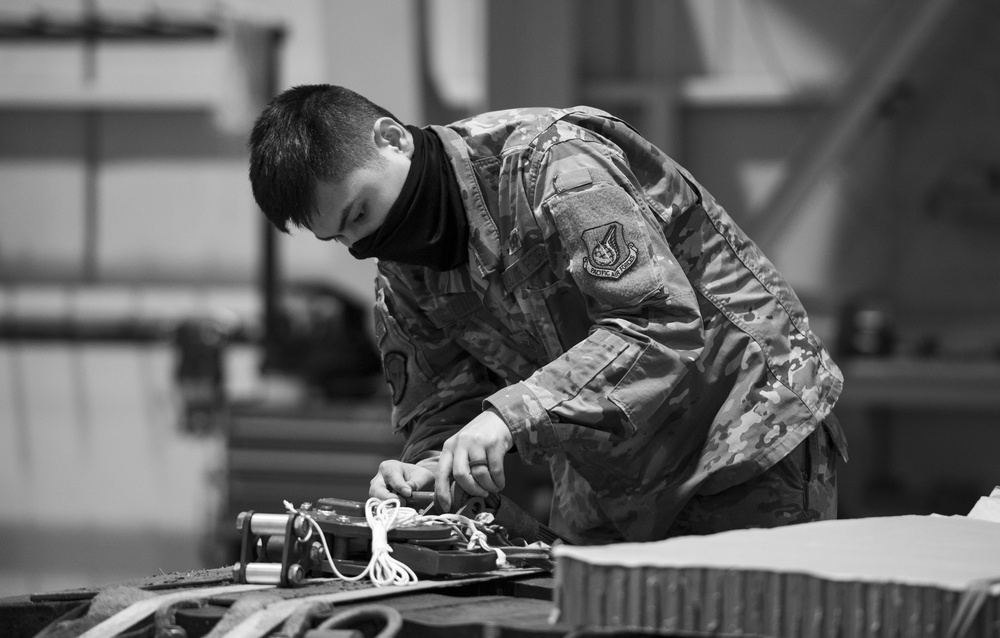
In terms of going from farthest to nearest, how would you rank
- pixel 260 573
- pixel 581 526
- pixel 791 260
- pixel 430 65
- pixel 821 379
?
pixel 791 260 < pixel 430 65 < pixel 581 526 < pixel 821 379 < pixel 260 573

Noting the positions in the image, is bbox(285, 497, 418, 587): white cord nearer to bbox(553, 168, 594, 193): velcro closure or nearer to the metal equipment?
the metal equipment

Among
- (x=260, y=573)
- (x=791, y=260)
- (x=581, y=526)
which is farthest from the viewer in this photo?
(x=791, y=260)

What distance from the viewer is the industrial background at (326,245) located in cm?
471

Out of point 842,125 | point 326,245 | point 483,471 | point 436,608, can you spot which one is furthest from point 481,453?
point 326,245

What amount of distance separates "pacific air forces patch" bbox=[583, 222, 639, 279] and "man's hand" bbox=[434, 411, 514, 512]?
0.71 ft

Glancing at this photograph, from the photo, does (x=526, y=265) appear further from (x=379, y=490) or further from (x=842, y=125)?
(x=842, y=125)

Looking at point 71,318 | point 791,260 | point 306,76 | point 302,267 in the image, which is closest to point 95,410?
point 71,318

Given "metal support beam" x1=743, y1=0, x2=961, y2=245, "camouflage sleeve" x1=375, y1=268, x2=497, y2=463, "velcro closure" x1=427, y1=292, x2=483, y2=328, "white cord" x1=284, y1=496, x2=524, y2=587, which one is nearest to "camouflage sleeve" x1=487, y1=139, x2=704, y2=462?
"white cord" x1=284, y1=496, x2=524, y2=587

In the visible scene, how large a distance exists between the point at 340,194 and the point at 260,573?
475mm

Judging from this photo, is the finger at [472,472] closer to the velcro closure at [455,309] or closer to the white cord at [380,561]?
the white cord at [380,561]

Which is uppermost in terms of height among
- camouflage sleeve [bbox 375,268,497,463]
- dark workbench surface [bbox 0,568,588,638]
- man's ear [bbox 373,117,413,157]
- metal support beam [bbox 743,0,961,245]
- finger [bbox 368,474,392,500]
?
metal support beam [bbox 743,0,961,245]

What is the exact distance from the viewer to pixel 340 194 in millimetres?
1531

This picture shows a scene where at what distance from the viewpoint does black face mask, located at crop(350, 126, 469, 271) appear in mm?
1577

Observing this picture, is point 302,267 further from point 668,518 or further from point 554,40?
point 668,518
